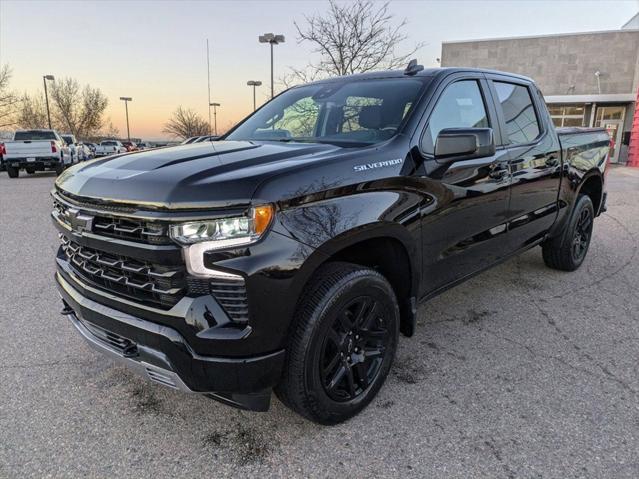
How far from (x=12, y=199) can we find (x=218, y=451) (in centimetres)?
1143

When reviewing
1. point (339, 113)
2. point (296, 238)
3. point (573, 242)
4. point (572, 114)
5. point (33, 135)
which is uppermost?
point (572, 114)

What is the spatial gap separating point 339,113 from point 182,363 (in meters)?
2.00

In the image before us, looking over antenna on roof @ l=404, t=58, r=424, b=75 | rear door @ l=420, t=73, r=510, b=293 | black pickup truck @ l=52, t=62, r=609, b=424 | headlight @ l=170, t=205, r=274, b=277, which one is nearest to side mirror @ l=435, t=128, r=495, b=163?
black pickup truck @ l=52, t=62, r=609, b=424

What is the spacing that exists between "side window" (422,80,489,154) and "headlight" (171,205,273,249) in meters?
1.32

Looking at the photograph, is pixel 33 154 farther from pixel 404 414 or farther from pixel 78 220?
pixel 404 414

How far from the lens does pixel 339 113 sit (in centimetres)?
325

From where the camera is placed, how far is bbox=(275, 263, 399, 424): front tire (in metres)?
2.18

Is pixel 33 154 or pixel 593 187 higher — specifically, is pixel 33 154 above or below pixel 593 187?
below

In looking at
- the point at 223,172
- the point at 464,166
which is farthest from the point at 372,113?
the point at 223,172

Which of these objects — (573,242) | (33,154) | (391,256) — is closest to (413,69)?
(391,256)

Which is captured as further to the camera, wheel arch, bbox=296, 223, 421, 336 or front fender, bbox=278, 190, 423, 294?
wheel arch, bbox=296, 223, 421, 336

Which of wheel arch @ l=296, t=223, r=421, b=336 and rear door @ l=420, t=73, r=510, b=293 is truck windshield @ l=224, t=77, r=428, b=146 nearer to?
rear door @ l=420, t=73, r=510, b=293

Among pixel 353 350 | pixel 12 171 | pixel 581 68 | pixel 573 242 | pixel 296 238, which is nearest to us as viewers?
pixel 296 238

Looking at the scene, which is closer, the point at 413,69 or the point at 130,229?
the point at 130,229
